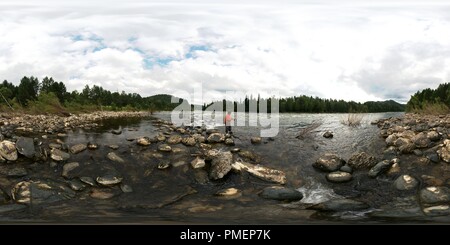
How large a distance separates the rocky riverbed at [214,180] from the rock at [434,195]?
2 cm

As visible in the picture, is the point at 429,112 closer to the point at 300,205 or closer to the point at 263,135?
the point at 263,135

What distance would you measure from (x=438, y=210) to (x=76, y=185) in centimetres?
586

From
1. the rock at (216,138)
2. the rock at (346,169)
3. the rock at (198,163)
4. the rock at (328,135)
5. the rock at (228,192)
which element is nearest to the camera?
the rock at (228,192)

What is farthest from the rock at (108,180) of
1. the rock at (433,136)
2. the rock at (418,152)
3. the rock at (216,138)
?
the rock at (433,136)

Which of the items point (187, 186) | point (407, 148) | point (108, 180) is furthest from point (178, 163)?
point (407, 148)

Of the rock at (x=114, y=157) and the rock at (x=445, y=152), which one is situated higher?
the rock at (x=445, y=152)

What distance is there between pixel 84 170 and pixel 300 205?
439cm

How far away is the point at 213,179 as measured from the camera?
566cm

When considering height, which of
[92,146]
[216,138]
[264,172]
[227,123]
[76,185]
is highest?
[227,123]

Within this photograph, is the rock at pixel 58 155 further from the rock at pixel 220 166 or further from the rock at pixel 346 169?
the rock at pixel 346 169

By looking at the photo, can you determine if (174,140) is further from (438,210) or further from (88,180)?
(438,210)

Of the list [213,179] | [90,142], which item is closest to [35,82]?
[90,142]

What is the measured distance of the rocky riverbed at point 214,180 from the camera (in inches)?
173

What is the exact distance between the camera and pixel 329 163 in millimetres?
6246
